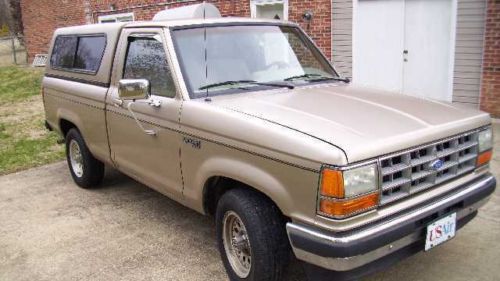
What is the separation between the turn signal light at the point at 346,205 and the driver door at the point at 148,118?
1.46 metres

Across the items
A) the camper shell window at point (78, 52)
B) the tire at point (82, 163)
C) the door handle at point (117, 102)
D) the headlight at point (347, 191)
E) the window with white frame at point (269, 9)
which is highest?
the window with white frame at point (269, 9)

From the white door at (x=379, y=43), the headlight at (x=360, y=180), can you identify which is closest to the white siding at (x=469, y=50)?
the white door at (x=379, y=43)

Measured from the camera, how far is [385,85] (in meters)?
9.45

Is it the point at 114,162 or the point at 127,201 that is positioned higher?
the point at 114,162

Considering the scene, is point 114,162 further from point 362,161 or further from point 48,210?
point 362,161

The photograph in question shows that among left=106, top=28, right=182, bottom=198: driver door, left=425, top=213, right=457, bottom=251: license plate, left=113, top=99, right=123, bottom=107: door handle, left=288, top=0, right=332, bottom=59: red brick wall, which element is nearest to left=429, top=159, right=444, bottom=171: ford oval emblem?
left=425, top=213, right=457, bottom=251: license plate

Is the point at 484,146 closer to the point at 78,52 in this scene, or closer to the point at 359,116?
the point at 359,116

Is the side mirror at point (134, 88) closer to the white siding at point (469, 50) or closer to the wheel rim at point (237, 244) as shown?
the wheel rim at point (237, 244)

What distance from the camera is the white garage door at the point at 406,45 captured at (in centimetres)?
855

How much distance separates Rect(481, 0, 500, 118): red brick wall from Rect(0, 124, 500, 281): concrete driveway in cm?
249

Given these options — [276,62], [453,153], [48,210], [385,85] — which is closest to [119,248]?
[48,210]

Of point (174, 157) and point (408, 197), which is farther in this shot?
point (174, 157)

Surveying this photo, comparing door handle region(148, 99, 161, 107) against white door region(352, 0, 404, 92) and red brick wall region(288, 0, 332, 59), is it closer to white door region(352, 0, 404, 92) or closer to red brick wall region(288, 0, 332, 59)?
white door region(352, 0, 404, 92)

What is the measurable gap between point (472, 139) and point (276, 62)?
64.5 inches
